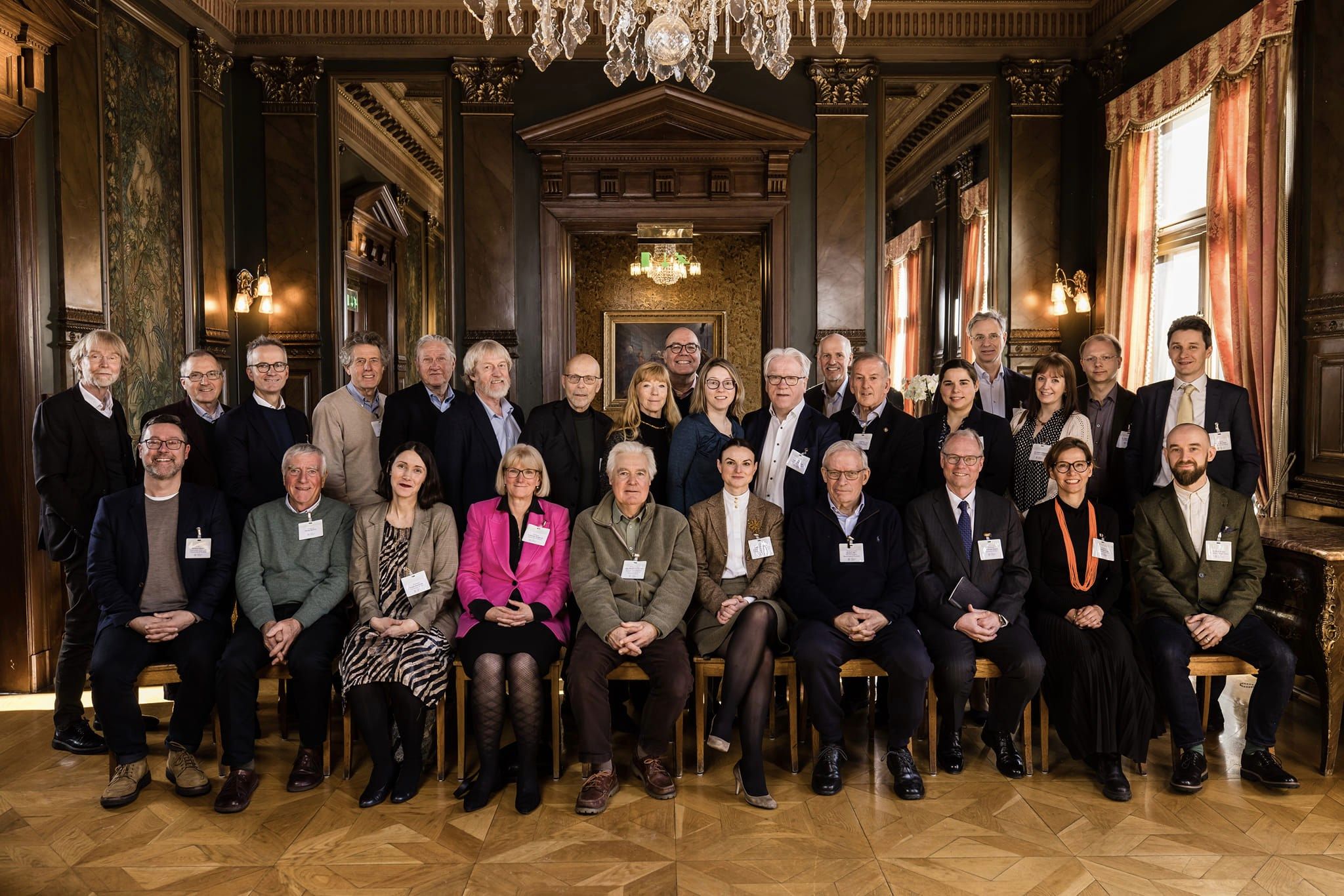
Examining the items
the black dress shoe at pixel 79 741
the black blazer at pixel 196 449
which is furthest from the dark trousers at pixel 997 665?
the black dress shoe at pixel 79 741

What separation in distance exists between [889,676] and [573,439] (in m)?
1.62

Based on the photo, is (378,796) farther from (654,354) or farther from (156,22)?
(654,354)

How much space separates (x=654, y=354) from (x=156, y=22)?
16.5 feet

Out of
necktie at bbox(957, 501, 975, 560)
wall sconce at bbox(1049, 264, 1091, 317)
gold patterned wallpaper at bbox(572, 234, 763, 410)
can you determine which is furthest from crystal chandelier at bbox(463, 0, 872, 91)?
gold patterned wallpaper at bbox(572, 234, 763, 410)

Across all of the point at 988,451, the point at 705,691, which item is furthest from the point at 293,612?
the point at 988,451

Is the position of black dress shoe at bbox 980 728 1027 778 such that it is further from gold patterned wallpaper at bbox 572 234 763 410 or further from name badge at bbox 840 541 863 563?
gold patterned wallpaper at bbox 572 234 763 410

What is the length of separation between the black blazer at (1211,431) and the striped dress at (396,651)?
3.03 m

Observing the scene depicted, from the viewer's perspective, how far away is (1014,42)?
22.3ft

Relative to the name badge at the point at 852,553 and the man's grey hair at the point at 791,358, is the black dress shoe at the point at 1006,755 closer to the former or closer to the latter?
the name badge at the point at 852,553

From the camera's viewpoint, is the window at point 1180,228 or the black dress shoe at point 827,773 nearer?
the black dress shoe at point 827,773

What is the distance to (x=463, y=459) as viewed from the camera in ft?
13.2

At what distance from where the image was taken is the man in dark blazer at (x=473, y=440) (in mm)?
4000

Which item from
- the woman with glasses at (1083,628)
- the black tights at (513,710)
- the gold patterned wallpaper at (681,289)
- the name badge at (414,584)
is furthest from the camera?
the gold patterned wallpaper at (681,289)

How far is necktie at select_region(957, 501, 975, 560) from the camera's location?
3729 millimetres
